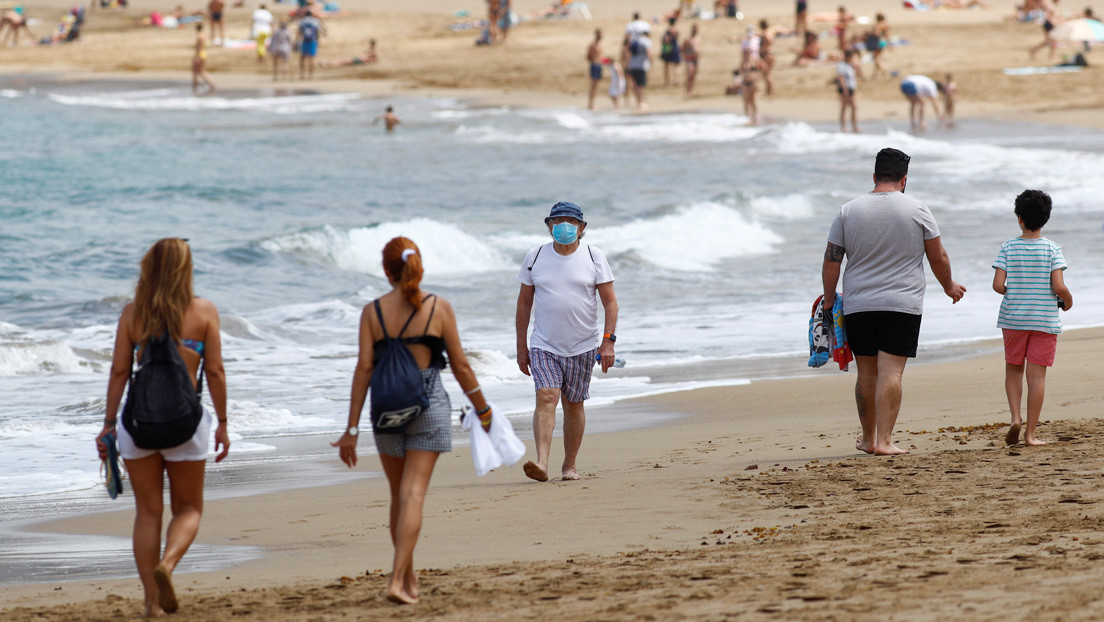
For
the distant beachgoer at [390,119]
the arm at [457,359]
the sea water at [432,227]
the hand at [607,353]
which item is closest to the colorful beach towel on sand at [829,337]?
the hand at [607,353]

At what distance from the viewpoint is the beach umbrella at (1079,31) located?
3522 centimetres

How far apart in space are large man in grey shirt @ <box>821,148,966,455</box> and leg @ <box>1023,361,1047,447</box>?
0.54 m

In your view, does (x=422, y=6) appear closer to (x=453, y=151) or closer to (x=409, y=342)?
(x=453, y=151)

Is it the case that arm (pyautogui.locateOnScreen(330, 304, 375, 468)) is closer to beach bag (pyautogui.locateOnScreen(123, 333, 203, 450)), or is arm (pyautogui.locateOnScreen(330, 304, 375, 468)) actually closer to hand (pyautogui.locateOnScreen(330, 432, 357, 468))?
hand (pyautogui.locateOnScreen(330, 432, 357, 468))

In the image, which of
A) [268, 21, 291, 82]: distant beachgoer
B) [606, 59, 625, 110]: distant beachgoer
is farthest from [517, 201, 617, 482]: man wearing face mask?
[268, 21, 291, 82]: distant beachgoer

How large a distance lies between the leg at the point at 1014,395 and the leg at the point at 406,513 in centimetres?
329

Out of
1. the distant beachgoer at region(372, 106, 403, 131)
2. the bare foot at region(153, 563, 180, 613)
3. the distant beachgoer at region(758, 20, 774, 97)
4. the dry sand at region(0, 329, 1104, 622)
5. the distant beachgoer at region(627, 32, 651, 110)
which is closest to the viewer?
the dry sand at region(0, 329, 1104, 622)

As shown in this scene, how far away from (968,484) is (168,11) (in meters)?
57.3

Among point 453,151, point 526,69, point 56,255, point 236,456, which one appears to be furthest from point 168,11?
point 236,456

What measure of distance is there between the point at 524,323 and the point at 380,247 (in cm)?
1146

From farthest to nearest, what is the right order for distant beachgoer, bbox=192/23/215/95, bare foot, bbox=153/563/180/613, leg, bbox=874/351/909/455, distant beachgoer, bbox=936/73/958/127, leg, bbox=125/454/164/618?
distant beachgoer, bbox=192/23/215/95 → distant beachgoer, bbox=936/73/958/127 → leg, bbox=874/351/909/455 → leg, bbox=125/454/164/618 → bare foot, bbox=153/563/180/613

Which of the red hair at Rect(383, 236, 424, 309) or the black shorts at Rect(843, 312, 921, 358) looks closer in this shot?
the red hair at Rect(383, 236, 424, 309)

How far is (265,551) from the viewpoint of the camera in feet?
18.0

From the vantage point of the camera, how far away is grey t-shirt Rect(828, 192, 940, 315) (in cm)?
636
